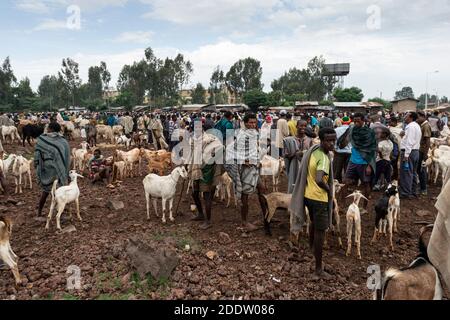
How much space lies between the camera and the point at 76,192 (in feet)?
19.7

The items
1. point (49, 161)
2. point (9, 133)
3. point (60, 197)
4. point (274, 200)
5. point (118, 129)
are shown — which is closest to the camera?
point (274, 200)

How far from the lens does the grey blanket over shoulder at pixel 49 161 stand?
599 cm

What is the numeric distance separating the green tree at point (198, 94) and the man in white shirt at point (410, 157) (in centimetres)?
5963

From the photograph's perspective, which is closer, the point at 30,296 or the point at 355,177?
the point at 30,296

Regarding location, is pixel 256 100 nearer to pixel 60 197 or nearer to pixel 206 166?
pixel 206 166

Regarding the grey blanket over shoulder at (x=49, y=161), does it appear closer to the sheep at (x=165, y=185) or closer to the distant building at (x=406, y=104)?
the sheep at (x=165, y=185)

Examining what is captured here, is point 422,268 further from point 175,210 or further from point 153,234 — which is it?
point 175,210

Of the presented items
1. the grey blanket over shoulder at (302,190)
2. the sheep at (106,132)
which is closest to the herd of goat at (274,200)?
the grey blanket over shoulder at (302,190)

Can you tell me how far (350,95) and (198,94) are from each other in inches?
1131

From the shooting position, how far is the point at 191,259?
15.5 ft

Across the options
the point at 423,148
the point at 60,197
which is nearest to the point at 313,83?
the point at 423,148

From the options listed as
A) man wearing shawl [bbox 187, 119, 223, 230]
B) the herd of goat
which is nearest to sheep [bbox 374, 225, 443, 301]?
the herd of goat
